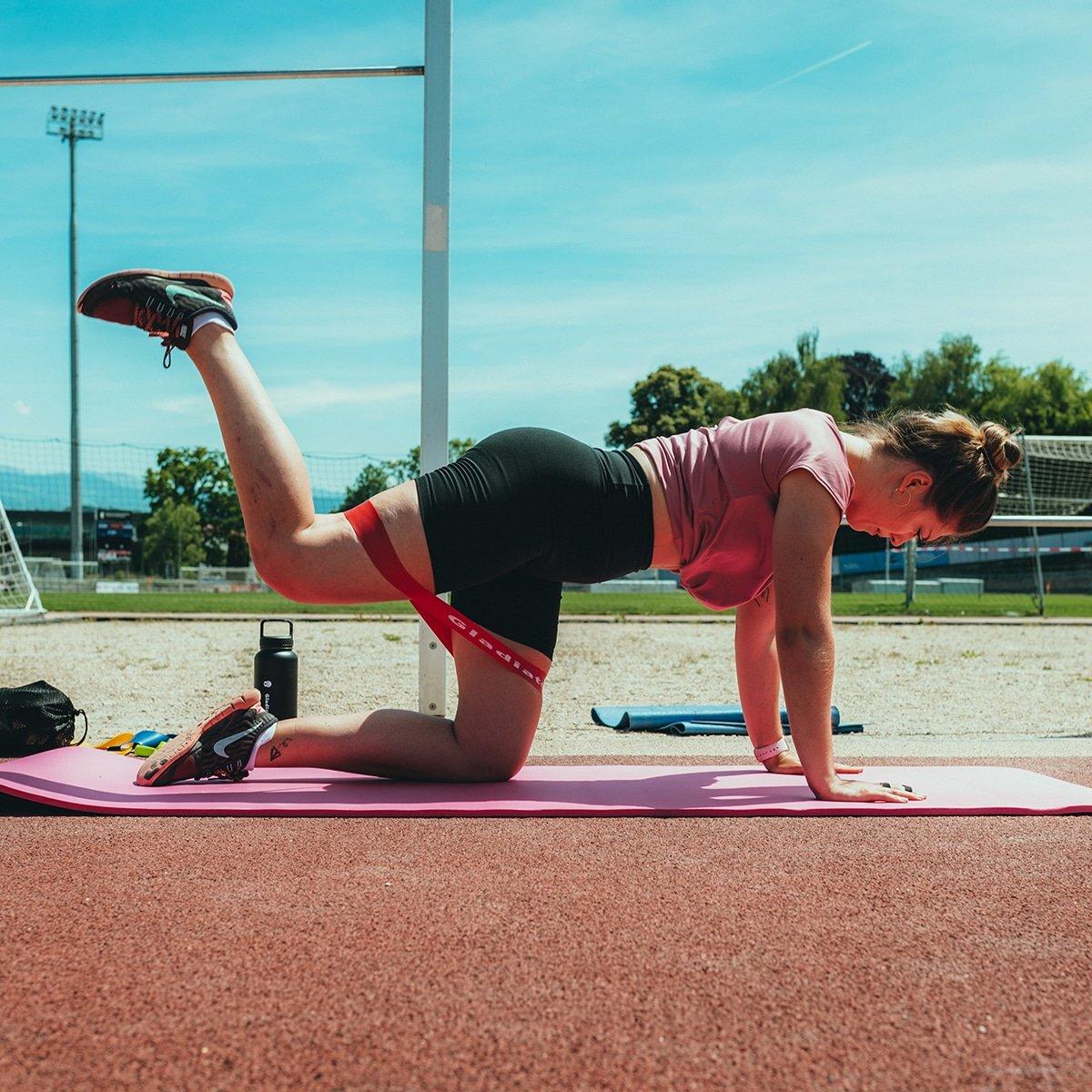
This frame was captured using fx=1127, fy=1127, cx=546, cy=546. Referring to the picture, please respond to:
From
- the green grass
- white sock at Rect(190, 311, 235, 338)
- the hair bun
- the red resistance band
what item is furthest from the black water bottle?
the green grass

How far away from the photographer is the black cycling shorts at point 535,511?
288 centimetres

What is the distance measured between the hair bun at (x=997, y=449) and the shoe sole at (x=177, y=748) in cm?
212

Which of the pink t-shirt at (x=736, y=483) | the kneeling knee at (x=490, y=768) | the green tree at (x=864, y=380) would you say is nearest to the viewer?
the pink t-shirt at (x=736, y=483)

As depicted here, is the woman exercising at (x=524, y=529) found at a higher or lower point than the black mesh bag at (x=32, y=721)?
higher

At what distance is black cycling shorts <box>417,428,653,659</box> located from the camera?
288cm

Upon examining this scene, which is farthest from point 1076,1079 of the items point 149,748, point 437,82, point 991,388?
point 991,388

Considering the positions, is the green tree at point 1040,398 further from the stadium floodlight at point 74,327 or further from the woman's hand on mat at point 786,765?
the woman's hand on mat at point 786,765

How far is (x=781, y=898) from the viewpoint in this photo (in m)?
2.11

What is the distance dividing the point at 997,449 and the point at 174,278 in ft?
7.58

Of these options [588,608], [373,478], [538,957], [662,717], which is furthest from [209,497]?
[538,957]

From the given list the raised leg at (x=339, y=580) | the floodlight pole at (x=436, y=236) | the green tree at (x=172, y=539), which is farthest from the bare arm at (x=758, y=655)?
the green tree at (x=172, y=539)

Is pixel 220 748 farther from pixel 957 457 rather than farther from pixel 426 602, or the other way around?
pixel 957 457

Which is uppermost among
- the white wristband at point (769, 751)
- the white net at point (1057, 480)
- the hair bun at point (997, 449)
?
the white net at point (1057, 480)

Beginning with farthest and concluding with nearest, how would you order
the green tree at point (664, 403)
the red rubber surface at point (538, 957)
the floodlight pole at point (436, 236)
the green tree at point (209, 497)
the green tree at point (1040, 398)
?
the green tree at point (664, 403) → the green tree at point (1040, 398) → the green tree at point (209, 497) → the floodlight pole at point (436, 236) → the red rubber surface at point (538, 957)
